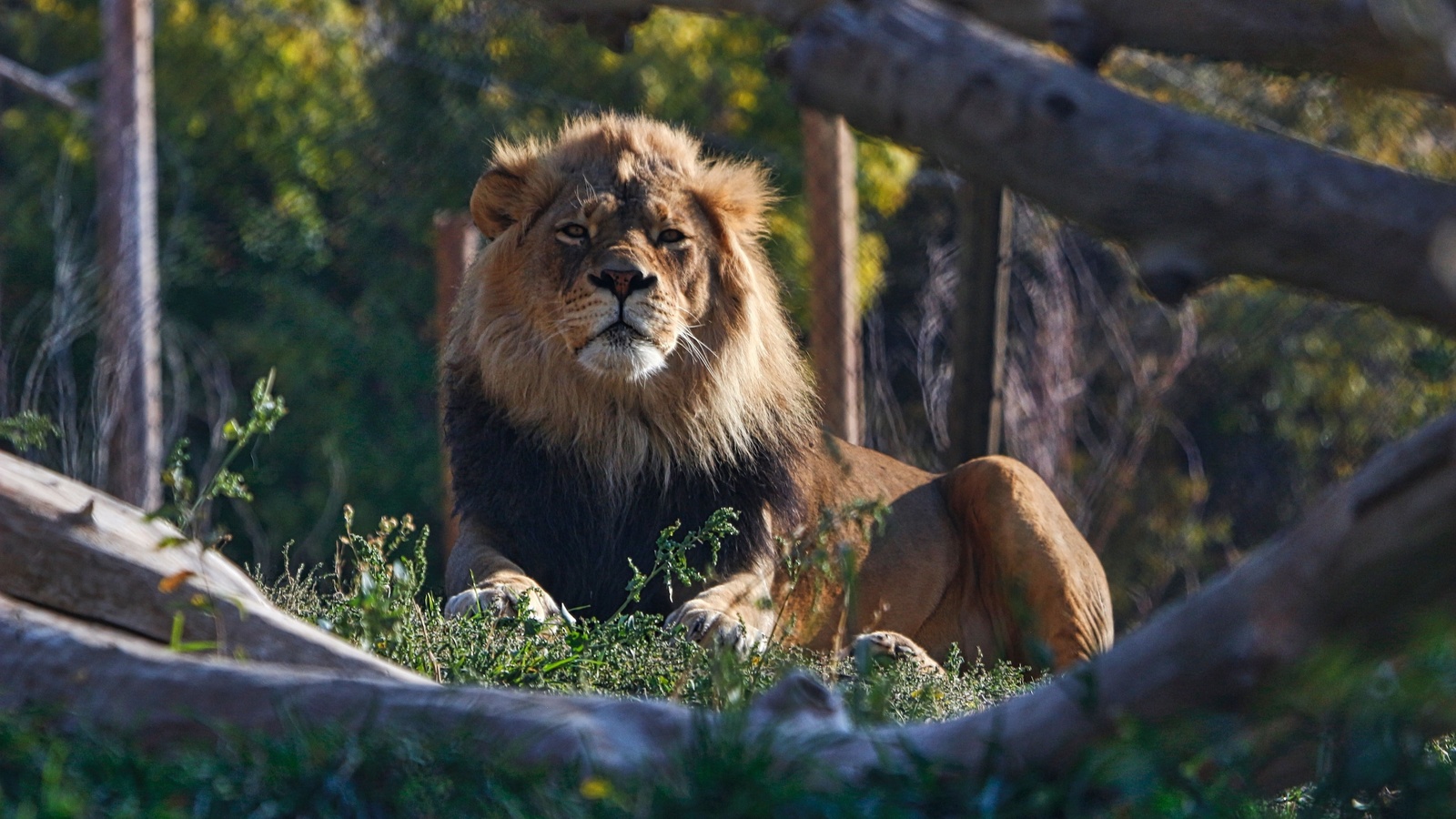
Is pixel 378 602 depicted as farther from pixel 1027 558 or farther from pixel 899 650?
pixel 1027 558

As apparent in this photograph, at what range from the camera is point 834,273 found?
6.18 metres

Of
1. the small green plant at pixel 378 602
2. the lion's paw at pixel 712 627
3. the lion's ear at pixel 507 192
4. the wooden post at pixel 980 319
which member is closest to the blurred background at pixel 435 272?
the wooden post at pixel 980 319

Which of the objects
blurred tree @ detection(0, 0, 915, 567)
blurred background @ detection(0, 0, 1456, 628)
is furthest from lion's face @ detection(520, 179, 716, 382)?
blurred tree @ detection(0, 0, 915, 567)

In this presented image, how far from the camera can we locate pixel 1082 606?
15.7 feet

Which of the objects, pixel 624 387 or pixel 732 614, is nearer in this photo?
pixel 732 614

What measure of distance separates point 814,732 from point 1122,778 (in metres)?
0.39

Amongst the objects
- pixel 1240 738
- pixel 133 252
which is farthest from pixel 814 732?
pixel 133 252

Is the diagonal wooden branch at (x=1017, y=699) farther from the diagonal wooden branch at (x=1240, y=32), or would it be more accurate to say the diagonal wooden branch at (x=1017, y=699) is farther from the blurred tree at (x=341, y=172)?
the blurred tree at (x=341, y=172)

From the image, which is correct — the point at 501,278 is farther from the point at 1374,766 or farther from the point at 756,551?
the point at 1374,766

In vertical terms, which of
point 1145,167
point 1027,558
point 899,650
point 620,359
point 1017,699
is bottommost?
point 1027,558

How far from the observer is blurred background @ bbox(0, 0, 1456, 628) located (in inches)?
368

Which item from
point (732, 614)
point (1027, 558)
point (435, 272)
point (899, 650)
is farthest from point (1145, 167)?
point (435, 272)

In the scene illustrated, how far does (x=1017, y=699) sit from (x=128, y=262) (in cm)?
551

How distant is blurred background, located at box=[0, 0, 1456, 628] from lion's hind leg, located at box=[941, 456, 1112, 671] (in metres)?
3.76
